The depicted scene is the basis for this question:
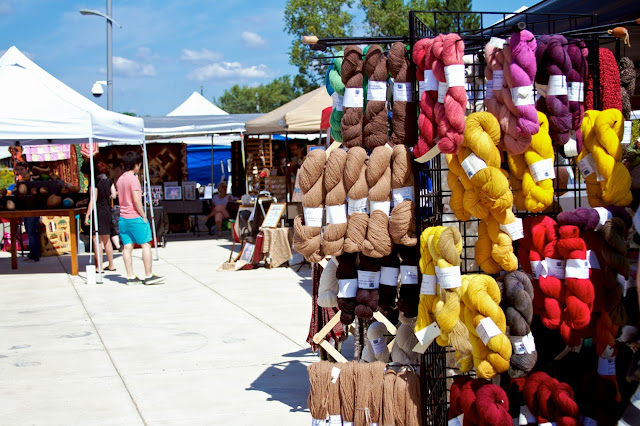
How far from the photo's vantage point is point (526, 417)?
10.9 feet

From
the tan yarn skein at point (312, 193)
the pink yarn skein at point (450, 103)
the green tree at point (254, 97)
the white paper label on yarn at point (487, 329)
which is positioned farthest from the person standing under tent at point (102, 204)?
the green tree at point (254, 97)

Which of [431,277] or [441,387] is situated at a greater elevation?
[431,277]

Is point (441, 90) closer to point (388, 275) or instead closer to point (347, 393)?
point (388, 275)

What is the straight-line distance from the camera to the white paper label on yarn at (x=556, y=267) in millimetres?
3248

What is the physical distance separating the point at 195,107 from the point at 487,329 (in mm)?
21777

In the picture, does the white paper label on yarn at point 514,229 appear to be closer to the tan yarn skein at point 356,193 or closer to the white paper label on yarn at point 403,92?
the tan yarn skein at point 356,193

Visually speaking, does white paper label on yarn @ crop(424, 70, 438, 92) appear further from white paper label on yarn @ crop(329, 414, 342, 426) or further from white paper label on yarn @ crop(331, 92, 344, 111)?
white paper label on yarn @ crop(329, 414, 342, 426)

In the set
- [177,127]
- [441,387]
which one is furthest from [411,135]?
[177,127]

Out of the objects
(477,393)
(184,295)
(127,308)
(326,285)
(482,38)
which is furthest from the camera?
(184,295)

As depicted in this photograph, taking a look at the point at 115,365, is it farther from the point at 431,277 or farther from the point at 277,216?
the point at 277,216

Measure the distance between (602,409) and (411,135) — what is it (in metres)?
1.54

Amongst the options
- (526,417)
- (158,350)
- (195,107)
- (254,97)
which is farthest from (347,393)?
(254,97)

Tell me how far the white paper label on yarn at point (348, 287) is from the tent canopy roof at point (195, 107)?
20214 millimetres

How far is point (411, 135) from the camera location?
3.67m
